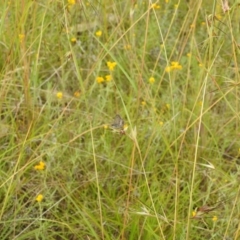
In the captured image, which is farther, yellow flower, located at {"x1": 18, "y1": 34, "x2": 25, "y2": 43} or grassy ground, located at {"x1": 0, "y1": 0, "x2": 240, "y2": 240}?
yellow flower, located at {"x1": 18, "y1": 34, "x2": 25, "y2": 43}

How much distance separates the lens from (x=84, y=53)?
2094mm

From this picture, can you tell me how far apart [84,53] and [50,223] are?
0.78 metres

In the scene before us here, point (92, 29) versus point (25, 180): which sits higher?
point (92, 29)

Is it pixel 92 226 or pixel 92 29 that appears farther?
pixel 92 29

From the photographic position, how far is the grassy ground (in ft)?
4.88

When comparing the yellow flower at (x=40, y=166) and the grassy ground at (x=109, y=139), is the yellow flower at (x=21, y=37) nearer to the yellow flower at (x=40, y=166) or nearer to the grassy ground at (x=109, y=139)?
the grassy ground at (x=109, y=139)

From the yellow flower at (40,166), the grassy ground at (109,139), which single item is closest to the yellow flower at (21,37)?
the grassy ground at (109,139)

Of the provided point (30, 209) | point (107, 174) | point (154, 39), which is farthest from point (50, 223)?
point (154, 39)

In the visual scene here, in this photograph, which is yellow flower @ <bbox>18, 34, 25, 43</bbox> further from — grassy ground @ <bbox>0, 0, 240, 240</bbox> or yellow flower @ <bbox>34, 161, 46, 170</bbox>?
yellow flower @ <bbox>34, 161, 46, 170</bbox>

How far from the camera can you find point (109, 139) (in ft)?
5.73

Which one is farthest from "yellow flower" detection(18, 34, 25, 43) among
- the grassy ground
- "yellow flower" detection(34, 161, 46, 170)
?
"yellow flower" detection(34, 161, 46, 170)

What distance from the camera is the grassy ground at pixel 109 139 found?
4.88 feet

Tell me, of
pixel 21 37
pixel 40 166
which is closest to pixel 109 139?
pixel 40 166

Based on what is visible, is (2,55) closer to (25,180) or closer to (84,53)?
(84,53)
